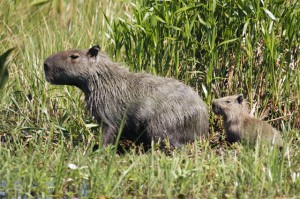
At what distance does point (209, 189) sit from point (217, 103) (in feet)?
6.92

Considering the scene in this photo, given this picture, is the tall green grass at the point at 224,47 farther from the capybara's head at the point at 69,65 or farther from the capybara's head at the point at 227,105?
the capybara's head at the point at 69,65

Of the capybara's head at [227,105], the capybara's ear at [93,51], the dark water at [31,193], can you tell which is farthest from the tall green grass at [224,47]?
the dark water at [31,193]

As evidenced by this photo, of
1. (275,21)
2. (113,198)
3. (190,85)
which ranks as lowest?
(113,198)

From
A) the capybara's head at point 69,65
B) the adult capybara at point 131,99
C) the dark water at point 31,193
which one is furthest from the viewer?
the capybara's head at point 69,65

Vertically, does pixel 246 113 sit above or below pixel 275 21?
below

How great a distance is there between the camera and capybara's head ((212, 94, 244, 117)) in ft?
23.6

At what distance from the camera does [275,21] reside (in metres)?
7.40

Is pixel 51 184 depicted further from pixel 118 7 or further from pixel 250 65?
pixel 118 7

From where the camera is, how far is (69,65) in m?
7.21

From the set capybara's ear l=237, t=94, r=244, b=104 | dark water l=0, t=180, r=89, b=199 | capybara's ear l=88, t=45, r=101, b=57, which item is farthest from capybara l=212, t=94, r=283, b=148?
dark water l=0, t=180, r=89, b=199

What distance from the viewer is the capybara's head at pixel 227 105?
284 inches

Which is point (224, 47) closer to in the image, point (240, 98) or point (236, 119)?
point (240, 98)

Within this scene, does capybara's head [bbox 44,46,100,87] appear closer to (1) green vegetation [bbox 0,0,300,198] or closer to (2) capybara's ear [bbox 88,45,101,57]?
(2) capybara's ear [bbox 88,45,101,57]

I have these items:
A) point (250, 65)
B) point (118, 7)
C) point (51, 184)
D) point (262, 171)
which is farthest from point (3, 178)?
point (118, 7)
